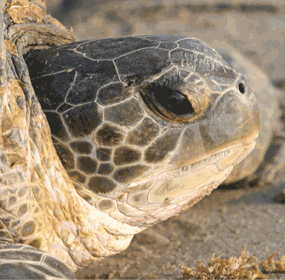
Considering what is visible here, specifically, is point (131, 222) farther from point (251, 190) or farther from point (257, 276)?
point (251, 190)

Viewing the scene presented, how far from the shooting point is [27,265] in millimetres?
1056

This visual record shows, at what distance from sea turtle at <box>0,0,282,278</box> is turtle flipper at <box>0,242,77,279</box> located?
14 cm

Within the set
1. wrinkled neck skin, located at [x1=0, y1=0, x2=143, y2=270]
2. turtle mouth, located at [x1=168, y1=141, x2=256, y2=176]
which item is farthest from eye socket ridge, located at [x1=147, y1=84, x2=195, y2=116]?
wrinkled neck skin, located at [x1=0, y1=0, x2=143, y2=270]

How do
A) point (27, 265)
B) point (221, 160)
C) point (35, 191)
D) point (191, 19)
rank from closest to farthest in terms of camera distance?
point (27, 265), point (35, 191), point (221, 160), point (191, 19)

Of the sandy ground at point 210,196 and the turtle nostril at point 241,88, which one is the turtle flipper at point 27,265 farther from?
the turtle nostril at point 241,88

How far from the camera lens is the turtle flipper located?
3.29ft

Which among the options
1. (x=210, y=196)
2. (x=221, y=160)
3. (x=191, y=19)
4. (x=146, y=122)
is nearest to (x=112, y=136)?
(x=146, y=122)

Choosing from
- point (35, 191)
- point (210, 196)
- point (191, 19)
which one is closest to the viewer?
point (35, 191)

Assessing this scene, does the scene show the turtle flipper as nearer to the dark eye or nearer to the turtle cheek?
the turtle cheek

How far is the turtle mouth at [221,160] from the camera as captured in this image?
54.7 inches

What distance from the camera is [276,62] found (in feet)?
16.0

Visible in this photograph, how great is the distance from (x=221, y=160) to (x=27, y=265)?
87 cm

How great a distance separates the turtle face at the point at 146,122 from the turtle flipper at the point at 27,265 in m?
0.34

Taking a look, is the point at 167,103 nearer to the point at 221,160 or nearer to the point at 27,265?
the point at 221,160
